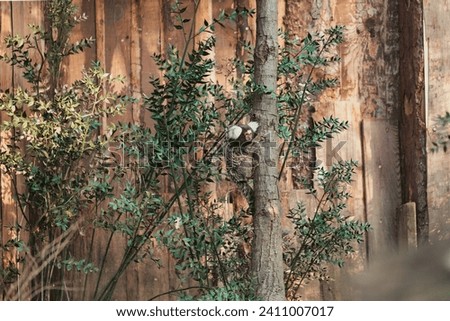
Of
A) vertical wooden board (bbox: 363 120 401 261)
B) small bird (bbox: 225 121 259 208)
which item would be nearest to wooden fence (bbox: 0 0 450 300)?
vertical wooden board (bbox: 363 120 401 261)

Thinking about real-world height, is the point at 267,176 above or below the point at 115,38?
below

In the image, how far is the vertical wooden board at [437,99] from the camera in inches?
190

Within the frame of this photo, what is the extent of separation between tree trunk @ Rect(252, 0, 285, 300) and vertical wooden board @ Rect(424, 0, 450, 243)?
125cm

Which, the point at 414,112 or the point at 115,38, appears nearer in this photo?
the point at 414,112

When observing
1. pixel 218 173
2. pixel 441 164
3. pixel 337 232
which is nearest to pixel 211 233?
pixel 218 173

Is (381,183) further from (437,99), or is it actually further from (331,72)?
(331,72)

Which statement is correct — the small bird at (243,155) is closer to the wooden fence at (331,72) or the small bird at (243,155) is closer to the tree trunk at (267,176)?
the tree trunk at (267,176)

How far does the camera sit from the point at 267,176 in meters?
3.89

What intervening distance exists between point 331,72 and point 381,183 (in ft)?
2.17

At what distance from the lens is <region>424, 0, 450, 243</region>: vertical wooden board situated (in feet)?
15.9

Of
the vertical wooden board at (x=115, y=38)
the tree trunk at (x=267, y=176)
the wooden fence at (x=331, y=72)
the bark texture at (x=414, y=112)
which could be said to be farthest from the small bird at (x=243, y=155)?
the bark texture at (x=414, y=112)

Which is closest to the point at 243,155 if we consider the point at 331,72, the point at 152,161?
the point at 152,161

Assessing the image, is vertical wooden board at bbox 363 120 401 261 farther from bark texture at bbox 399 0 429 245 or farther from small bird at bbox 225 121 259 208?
small bird at bbox 225 121 259 208
